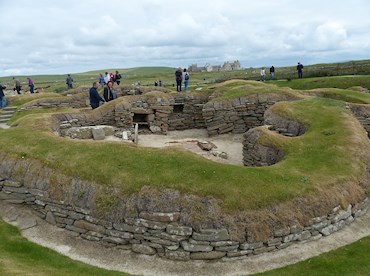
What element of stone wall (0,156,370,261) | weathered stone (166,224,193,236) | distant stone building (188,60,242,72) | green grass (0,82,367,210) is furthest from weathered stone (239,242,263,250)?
distant stone building (188,60,242,72)

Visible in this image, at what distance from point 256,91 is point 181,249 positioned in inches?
654

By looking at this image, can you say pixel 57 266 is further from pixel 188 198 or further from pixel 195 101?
pixel 195 101

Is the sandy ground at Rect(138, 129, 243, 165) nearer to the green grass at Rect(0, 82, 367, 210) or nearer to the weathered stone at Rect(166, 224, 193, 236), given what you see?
the green grass at Rect(0, 82, 367, 210)

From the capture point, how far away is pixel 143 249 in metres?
11.0

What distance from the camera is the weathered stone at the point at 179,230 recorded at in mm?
10469

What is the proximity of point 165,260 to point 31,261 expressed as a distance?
412cm

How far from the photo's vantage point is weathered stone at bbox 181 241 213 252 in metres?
10.5

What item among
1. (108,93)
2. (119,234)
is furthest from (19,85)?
(119,234)

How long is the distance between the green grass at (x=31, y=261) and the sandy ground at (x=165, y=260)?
1.03ft

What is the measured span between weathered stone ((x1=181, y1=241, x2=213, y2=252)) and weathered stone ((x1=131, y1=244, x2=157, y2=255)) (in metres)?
1.08

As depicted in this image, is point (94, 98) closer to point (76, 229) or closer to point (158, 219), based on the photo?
point (76, 229)

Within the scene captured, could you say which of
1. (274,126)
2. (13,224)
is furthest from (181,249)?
(274,126)

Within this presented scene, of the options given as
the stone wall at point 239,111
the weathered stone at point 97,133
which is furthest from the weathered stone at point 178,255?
the stone wall at point 239,111

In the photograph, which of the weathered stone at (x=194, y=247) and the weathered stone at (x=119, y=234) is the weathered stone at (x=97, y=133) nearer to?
the weathered stone at (x=119, y=234)
